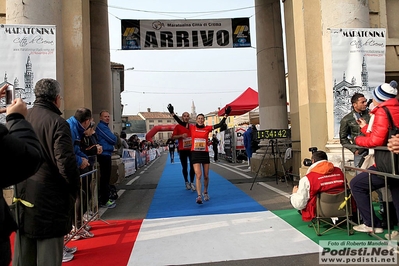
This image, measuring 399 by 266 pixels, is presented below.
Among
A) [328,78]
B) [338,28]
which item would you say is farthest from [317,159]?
[338,28]

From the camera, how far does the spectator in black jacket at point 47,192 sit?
Answer: 269 cm

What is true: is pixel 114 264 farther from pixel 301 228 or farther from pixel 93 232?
pixel 301 228

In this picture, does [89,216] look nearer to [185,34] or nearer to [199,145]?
[199,145]

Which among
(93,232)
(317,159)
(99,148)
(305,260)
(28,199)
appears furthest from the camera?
(99,148)

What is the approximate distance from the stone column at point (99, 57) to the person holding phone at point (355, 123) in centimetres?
759

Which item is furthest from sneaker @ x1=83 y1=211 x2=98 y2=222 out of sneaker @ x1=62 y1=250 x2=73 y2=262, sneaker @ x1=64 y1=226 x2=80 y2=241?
sneaker @ x1=62 y1=250 x2=73 y2=262

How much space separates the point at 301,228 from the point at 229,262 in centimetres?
164

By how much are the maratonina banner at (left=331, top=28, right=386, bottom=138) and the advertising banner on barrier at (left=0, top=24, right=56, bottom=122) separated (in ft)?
18.5

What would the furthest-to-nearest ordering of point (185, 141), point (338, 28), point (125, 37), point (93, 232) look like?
point (125, 37)
point (185, 141)
point (338, 28)
point (93, 232)

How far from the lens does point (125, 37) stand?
12859 mm

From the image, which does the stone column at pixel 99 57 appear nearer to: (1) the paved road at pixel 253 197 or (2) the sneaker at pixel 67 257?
(1) the paved road at pixel 253 197

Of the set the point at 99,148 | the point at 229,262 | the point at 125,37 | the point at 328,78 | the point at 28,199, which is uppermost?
the point at 125,37

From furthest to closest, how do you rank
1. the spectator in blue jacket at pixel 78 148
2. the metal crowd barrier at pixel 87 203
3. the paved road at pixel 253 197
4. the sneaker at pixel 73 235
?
1. the metal crowd barrier at pixel 87 203
2. the spectator in blue jacket at pixel 78 148
3. the sneaker at pixel 73 235
4. the paved road at pixel 253 197

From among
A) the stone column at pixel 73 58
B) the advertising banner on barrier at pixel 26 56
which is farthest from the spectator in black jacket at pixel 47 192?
the stone column at pixel 73 58
